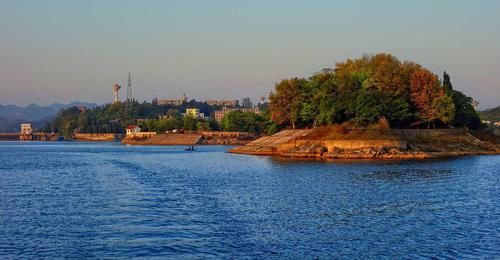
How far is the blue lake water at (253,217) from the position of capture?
88.5 feet

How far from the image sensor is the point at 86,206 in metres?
40.0

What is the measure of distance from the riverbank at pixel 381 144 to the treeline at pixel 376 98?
3.92 m

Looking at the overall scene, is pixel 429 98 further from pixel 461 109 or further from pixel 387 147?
pixel 387 147

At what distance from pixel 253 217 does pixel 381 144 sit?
6304cm

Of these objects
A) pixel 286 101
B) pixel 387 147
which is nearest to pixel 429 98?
pixel 387 147

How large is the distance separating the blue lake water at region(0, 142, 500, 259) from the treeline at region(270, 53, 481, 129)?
4601 cm

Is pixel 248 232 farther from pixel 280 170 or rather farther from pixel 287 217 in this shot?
pixel 280 170

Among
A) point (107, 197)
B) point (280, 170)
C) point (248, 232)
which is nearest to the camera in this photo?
point (248, 232)

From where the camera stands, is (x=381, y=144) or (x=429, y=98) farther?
(x=429, y=98)

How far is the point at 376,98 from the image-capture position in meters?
106

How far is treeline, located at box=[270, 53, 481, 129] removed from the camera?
106062 mm

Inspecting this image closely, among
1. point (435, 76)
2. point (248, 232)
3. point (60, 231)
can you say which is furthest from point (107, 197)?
point (435, 76)

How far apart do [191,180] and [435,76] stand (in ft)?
213

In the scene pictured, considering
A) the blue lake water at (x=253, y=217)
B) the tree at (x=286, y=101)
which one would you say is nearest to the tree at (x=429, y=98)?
the tree at (x=286, y=101)
